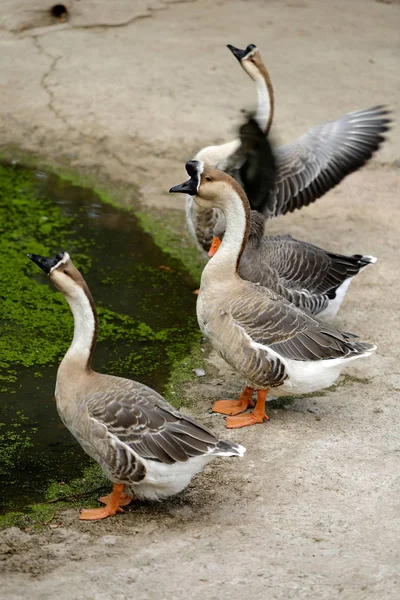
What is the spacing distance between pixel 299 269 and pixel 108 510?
9.23 ft

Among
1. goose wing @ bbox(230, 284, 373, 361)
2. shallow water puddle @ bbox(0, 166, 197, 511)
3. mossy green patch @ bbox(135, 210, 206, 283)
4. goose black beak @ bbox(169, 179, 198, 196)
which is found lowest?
mossy green patch @ bbox(135, 210, 206, 283)

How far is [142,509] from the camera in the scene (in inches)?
201

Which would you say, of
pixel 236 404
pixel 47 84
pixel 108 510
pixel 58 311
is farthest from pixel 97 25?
pixel 108 510

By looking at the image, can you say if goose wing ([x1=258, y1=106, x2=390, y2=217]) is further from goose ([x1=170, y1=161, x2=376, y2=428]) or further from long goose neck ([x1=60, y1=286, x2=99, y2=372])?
long goose neck ([x1=60, y1=286, x2=99, y2=372])

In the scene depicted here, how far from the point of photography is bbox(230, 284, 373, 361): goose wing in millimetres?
5840

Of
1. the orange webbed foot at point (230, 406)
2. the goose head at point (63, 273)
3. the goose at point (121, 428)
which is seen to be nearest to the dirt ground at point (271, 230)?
the orange webbed foot at point (230, 406)

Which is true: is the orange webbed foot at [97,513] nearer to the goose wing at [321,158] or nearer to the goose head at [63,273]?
the goose head at [63,273]

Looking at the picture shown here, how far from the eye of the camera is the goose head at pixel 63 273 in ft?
16.2

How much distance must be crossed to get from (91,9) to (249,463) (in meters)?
8.76

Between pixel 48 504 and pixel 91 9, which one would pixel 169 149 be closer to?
pixel 91 9

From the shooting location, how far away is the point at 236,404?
6172 millimetres

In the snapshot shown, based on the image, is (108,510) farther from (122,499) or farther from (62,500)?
(62,500)

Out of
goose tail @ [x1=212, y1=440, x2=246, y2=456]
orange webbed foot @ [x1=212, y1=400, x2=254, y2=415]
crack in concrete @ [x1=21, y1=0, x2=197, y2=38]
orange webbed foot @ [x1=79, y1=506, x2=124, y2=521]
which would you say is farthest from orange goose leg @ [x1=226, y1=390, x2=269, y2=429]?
crack in concrete @ [x1=21, y1=0, x2=197, y2=38]

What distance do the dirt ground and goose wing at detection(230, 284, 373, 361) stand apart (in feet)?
1.57
